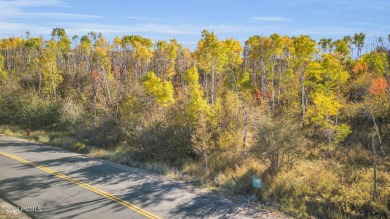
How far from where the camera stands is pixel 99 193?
1555 centimetres

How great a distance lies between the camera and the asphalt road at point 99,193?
13.3 meters

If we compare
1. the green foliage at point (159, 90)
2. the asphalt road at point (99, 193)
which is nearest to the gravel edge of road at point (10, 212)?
the asphalt road at point (99, 193)

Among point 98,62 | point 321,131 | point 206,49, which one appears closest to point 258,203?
point 321,131

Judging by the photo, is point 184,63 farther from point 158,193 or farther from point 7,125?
point 158,193

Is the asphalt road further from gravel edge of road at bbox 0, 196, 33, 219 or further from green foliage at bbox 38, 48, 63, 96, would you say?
green foliage at bbox 38, 48, 63, 96

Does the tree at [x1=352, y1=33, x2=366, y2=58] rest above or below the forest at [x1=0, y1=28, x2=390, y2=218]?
above

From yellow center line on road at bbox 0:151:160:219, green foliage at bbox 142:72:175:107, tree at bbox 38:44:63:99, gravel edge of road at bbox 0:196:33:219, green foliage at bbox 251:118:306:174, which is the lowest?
gravel edge of road at bbox 0:196:33:219

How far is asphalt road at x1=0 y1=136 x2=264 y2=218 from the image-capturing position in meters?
13.3

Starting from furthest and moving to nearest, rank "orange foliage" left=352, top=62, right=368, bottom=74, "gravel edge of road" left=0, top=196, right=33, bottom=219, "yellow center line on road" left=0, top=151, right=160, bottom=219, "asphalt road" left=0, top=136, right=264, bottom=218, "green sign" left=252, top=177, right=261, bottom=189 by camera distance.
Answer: "orange foliage" left=352, top=62, right=368, bottom=74, "green sign" left=252, top=177, right=261, bottom=189, "asphalt road" left=0, top=136, right=264, bottom=218, "yellow center line on road" left=0, top=151, right=160, bottom=219, "gravel edge of road" left=0, top=196, right=33, bottom=219

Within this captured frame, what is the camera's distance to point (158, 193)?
15797 mm

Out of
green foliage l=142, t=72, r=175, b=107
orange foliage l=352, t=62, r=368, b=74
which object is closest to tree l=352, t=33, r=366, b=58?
orange foliage l=352, t=62, r=368, b=74

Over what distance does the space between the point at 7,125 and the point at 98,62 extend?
15647mm

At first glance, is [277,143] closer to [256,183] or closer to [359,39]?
[256,183]

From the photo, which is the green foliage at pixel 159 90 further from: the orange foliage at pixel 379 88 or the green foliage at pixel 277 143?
the orange foliage at pixel 379 88
